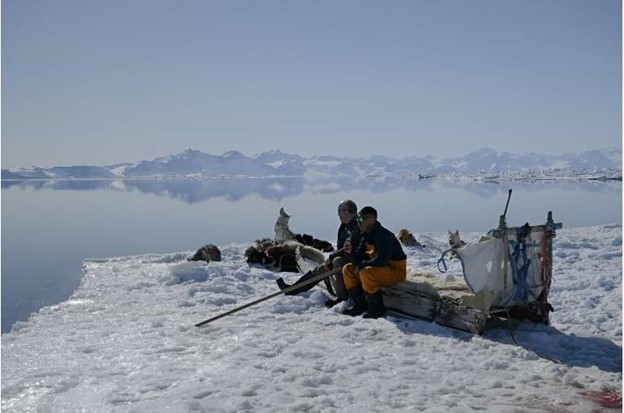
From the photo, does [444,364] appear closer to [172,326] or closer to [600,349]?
[600,349]

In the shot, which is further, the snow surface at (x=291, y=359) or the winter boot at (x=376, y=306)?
the winter boot at (x=376, y=306)

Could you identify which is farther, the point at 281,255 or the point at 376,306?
the point at 281,255

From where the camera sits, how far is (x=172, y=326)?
6773mm

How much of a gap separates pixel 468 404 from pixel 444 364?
2.94 ft

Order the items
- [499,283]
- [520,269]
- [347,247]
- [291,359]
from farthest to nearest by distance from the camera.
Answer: [347,247] → [520,269] → [499,283] → [291,359]

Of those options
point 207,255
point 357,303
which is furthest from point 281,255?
point 357,303

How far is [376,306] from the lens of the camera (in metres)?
6.95

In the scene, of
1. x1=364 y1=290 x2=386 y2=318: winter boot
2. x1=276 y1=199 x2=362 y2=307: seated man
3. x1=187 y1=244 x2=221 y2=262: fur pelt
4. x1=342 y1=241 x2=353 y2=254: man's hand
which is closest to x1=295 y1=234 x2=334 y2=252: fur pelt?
x1=187 y1=244 x2=221 y2=262: fur pelt

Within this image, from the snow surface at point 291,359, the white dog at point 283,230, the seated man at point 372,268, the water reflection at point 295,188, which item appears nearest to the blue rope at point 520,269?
the snow surface at point 291,359

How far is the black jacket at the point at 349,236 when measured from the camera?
291 inches

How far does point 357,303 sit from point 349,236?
3.34 feet

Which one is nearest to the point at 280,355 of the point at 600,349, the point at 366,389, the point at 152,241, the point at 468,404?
the point at 366,389

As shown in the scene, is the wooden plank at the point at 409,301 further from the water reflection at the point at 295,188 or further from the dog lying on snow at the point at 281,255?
the water reflection at the point at 295,188

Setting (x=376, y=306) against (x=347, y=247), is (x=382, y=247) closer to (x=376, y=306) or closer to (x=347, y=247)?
(x=347, y=247)
